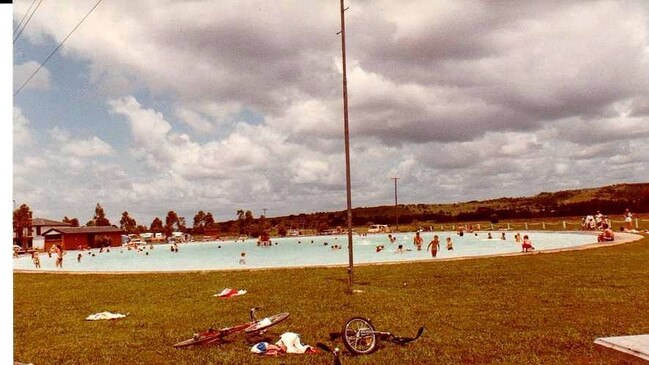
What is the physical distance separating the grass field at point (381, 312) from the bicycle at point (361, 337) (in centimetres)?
20

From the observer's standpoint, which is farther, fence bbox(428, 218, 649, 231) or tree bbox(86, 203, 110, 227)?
tree bbox(86, 203, 110, 227)

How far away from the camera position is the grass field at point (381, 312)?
9.58 m

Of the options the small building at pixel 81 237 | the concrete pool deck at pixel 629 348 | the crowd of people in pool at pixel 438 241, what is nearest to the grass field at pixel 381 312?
the concrete pool deck at pixel 629 348

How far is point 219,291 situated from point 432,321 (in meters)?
10.2

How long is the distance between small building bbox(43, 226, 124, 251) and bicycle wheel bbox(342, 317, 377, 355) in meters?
87.8

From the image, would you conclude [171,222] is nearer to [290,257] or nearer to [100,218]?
[100,218]

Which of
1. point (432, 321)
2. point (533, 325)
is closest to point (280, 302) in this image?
point (432, 321)

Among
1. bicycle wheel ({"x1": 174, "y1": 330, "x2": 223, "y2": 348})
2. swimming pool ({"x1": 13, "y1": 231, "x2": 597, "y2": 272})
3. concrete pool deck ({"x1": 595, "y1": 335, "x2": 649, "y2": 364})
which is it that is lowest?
swimming pool ({"x1": 13, "y1": 231, "x2": 597, "y2": 272})

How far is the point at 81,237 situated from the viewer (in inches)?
3654

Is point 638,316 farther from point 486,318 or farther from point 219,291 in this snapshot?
point 219,291

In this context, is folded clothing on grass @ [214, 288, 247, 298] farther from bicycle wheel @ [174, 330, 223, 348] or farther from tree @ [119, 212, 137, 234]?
tree @ [119, 212, 137, 234]

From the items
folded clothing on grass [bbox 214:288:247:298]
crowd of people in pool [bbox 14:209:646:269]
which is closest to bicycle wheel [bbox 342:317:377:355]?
folded clothing on grass [bbox 214:288:247:298]

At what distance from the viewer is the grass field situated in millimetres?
9578

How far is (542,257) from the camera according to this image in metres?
29.5
